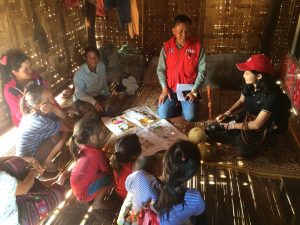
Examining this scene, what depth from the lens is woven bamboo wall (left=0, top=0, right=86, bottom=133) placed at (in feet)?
10.2

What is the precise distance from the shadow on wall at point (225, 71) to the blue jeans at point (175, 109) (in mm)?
1127

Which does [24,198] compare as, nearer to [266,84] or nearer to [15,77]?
[15,77]

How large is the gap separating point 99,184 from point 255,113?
1.73 metres

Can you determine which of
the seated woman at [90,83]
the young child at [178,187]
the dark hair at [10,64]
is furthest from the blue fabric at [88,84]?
the young child at [178,187]

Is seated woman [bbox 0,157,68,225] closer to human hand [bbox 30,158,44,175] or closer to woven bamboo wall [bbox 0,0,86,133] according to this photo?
human hand [bbox 30,158,44,175]

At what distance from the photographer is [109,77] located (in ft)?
15.0

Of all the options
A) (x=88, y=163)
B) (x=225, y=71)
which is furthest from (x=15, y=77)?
(x=225, y=71)

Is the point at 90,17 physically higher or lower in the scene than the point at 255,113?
higher

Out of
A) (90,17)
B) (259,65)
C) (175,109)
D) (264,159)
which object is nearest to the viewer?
(259,65)

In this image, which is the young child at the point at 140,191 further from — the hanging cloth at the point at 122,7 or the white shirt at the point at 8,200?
the hanging cloth at the point at 122,7

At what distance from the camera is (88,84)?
356 centimetres

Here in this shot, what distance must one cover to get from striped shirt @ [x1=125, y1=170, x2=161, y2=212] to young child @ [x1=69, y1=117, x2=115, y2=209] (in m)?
0.44

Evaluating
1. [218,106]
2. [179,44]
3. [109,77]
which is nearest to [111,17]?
[109,77]

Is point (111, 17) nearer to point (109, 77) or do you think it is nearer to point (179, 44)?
point (109, 77)
